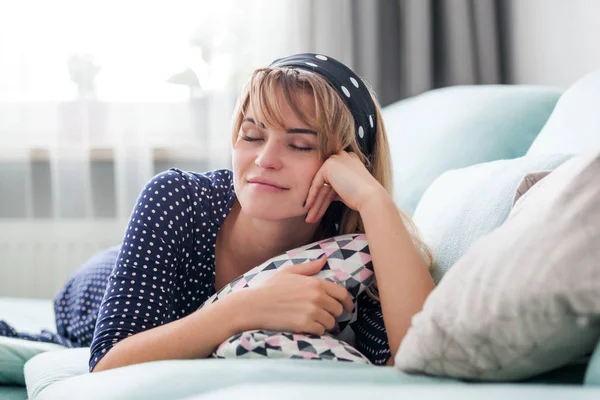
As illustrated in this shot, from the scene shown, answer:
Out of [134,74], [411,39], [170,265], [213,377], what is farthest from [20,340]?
[411,39]

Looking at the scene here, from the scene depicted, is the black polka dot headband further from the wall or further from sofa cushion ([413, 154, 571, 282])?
the wall

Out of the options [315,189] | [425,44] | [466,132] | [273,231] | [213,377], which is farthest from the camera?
[425,44]

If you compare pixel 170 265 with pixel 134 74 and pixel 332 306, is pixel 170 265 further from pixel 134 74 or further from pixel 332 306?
pixel 134 74

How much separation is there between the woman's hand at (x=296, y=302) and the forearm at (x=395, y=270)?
0.21 ft

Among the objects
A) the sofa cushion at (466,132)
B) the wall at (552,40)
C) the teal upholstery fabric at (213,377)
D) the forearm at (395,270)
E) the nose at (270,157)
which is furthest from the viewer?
the wall at (552,40)

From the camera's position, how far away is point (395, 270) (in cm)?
113

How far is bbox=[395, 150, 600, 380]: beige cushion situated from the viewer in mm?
712

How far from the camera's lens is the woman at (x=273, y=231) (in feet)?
3.51

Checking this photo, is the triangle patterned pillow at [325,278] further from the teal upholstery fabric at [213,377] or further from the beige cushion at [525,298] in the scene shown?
the beige cushion at [525,298]

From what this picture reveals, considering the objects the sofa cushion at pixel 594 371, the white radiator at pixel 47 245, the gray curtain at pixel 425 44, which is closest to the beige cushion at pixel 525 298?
the sofa cushion at pixel 594 371

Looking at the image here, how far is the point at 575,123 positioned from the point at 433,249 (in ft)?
1.19

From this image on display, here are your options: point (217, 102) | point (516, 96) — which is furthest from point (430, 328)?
point (217, 102)

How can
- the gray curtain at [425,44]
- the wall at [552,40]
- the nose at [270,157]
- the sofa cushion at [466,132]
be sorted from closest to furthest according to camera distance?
the nose at [270,157], the sofa cushion at [466,132], the wall at [552,40], the gray curtain at [425,44]

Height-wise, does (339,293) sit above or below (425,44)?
below
